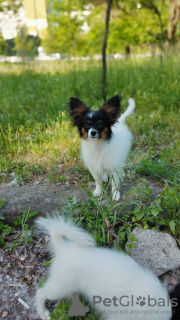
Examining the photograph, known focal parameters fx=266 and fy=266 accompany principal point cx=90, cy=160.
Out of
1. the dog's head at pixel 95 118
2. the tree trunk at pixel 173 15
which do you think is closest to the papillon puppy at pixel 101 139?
the dog's head at pixel 95 118

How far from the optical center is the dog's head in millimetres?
2564

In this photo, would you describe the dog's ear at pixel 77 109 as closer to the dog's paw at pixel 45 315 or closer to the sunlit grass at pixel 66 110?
the sunlit grass at pixel 66 110

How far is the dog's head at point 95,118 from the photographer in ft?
8.41

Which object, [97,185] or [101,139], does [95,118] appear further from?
[97,185]

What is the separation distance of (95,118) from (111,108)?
0.69ft

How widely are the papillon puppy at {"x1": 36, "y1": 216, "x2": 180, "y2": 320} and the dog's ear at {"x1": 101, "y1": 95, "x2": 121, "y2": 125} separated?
127 cm

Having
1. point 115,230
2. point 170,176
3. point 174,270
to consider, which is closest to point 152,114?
point 170,176

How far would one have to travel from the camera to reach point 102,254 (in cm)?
177

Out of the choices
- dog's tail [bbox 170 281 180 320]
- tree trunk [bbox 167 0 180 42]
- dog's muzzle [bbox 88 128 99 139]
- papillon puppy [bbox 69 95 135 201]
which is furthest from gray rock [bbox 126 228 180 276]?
tree trunk [bbox 167 0 180 42]

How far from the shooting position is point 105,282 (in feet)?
5.40

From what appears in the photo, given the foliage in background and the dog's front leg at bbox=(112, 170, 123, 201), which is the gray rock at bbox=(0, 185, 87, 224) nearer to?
the dog's front leg at bbox=(112, 170, 123, 201)

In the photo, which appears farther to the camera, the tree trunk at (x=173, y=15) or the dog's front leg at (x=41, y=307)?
the tree trunk at (x=173, y=15)

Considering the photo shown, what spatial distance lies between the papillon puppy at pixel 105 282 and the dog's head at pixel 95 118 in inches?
Result: 42.1

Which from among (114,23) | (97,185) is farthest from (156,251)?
(114,23)
